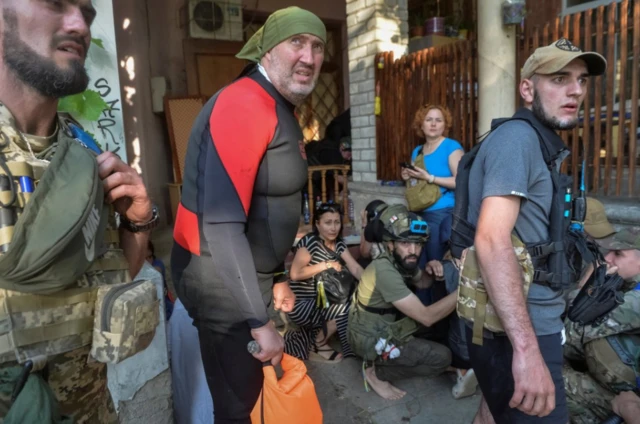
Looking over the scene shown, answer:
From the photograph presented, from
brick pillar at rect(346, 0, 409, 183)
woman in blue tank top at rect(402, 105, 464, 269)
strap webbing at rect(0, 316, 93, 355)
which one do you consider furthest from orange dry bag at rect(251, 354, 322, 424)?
brick pillar at rect(346, 0, 409, 183)

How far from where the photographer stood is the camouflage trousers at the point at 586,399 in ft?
8.50

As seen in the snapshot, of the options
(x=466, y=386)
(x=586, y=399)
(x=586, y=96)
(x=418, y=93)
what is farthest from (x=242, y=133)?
(x=418, y=93)

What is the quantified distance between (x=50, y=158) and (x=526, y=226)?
1.61 metres

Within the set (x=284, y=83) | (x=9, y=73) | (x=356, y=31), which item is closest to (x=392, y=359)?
(x=284, y=83)

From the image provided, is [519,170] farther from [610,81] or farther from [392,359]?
[610,81]

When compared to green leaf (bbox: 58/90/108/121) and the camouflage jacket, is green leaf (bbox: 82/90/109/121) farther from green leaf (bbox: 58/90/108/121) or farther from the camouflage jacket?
the camouflage jacket

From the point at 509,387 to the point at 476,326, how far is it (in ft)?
0.87

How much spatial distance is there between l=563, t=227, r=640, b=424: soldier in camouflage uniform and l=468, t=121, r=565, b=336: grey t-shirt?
0.92 metres

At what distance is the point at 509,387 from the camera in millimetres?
1773

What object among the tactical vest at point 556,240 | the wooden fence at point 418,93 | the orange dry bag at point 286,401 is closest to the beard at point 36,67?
the orange dry bag at point 286,401

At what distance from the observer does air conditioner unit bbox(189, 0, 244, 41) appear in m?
7.21

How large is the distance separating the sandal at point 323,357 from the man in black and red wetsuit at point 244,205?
6.21ft

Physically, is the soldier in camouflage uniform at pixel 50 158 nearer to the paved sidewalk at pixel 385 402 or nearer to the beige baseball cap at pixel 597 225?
the paved sidewalk at pixel 385 402

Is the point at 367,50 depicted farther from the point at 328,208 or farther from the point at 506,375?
the point at 506,375
